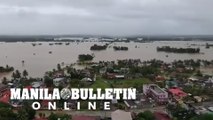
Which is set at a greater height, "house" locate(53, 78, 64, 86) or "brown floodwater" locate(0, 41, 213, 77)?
"house" locate(53, 78, 64, 86)

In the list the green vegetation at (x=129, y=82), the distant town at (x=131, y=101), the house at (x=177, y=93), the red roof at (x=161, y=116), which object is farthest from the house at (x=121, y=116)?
the green vegetation at (x=129, y=82)

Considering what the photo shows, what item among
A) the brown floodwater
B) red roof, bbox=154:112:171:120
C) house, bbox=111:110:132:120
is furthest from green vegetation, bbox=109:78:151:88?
house, bbox=111:110:132:120

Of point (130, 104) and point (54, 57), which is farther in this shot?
point (54, 57)

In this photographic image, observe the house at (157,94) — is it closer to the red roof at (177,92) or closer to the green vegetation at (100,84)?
the red roof at (177,92)

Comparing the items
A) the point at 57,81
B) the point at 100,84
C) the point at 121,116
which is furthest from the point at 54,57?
the point at 121,116

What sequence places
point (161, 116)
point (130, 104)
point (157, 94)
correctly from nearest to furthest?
point (161, 116), point (130, 104), point (157, 94)

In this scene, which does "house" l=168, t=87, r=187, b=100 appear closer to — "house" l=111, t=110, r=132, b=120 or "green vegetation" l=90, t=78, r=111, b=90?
"green vegetation" l=90, t=78, r=111, b=90

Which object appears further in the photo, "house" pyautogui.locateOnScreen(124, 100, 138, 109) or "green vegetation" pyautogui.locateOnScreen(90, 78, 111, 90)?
"green vegetation" pyautogui.locateOnScreen(90, 78, 111, 90)

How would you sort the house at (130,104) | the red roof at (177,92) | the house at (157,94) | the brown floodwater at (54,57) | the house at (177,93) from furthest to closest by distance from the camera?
the brown floodwater at (54,57), the red roof at (177,92), the house at (177,93), the house at (157,94), the house at (130,104)

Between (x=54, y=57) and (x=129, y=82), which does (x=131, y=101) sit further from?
(x=54, y=57)

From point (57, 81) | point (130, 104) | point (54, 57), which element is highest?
point (57, 81)

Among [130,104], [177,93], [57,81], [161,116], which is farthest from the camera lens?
[57,81]

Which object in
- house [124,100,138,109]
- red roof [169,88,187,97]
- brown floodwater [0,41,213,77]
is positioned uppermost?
red roof [169,88,187,97]
